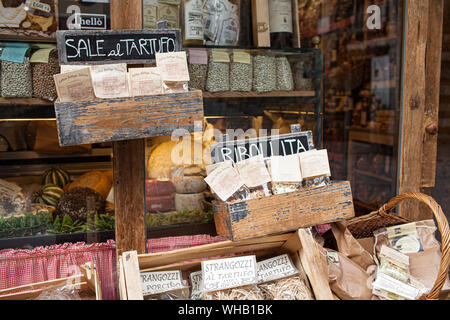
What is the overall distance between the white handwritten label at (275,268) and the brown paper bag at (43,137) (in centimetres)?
123

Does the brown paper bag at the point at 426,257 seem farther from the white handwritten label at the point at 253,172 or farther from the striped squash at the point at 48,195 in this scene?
the striped squash at the point at 48,195

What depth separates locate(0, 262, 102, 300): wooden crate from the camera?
150 centimetres

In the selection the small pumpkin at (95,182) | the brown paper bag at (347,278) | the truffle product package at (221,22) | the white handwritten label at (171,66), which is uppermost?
the truffle product package at (221,22)

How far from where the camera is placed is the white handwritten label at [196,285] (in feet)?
5.14

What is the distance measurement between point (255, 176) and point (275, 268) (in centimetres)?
→ 37

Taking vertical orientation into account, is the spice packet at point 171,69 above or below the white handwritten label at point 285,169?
above

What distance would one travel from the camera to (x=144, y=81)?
145 cm

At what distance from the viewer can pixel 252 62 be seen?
2143mm

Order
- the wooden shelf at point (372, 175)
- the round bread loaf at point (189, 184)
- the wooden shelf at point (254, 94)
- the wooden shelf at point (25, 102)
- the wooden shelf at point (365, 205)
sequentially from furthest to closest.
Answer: the wooden shelf at point (372, 175) < the wooden shelf at point (365, 205) < the round bread loaf at point (189, 184) < the wooden shelf at point (254, 94) < the wooden shelf at point (25, 102)

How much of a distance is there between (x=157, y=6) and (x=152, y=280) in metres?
1.24

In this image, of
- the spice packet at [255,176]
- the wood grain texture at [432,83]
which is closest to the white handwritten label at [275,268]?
the spice packet at [255,176]

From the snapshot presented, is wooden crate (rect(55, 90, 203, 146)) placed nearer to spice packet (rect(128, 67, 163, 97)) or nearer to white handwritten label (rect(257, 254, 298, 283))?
spice packet (rect(128, 67, 163, 97))
